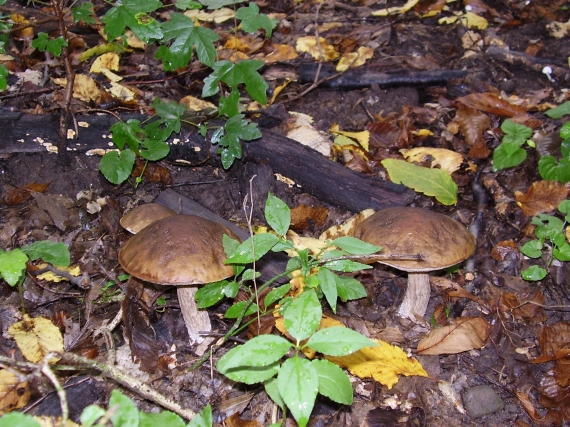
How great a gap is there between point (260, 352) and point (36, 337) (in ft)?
5.62

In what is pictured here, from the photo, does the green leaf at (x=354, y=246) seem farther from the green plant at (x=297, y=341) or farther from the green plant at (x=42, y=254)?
the green plant at (x=42, y=254)

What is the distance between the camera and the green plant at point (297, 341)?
1.97 m

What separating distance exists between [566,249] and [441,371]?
4.72 feet

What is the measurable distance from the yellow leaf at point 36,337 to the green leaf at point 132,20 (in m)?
1.96

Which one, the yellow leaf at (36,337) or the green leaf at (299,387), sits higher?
the green leaf at (299,387)

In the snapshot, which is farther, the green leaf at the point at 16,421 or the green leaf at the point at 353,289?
the green leaf at the point at 353,289

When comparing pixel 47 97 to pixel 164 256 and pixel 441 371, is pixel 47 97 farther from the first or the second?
pixel 441 371

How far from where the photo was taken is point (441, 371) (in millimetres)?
3152

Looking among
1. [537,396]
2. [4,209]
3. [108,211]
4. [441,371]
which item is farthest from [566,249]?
[4,209]

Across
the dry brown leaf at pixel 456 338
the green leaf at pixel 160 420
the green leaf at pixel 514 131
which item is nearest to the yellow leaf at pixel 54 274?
the green leaf at pixel 160 420

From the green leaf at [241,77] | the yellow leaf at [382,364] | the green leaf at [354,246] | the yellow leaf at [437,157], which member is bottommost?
the yellow leaf at [382,364]

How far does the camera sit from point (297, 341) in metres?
2.15

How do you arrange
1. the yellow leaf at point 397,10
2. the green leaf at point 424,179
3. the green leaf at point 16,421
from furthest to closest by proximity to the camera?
the yellow leaf at point 397,10 → the green leaf at point 424,179 → the green leaf at point 16,421

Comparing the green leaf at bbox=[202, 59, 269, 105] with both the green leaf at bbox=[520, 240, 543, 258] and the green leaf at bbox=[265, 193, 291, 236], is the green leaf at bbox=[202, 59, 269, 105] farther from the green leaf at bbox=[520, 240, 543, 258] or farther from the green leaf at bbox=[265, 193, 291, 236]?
the green leaf at bbox=[520, 240, 543, 258]
